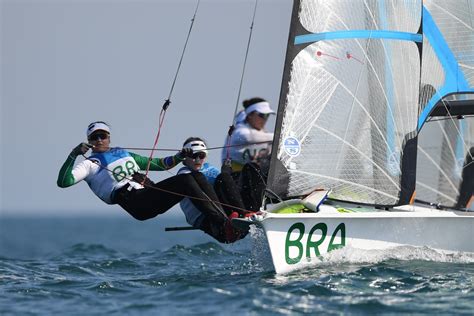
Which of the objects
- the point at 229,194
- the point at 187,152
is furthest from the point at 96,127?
the point at 229,194

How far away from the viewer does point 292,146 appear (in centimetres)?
877

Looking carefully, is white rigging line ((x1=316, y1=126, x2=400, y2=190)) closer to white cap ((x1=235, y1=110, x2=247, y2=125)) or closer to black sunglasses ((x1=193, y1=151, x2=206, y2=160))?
black sunglasses ((x1=193, y1=151, x2=206, y2=160))

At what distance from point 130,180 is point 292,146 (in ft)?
5.14

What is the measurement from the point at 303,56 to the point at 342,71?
384mm

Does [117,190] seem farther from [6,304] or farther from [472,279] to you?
[472,279]

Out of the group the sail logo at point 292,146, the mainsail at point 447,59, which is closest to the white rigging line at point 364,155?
the sail logo at point 292,146

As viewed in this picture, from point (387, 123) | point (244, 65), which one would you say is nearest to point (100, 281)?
point (244, 65)

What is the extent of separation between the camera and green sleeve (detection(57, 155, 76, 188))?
9023 millimetres

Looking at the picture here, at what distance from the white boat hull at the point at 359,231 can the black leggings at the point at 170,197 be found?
740 mm

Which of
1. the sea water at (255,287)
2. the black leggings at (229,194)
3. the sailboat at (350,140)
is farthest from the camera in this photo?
the black leggings at (229,194)

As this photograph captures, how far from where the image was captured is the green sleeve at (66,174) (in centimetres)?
902

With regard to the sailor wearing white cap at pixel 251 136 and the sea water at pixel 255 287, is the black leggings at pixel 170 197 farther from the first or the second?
the sailor wearing white cap at pixel 251 136

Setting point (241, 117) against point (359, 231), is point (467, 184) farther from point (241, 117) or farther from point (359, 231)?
point (359, 231)

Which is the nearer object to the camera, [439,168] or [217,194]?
[217,194]
